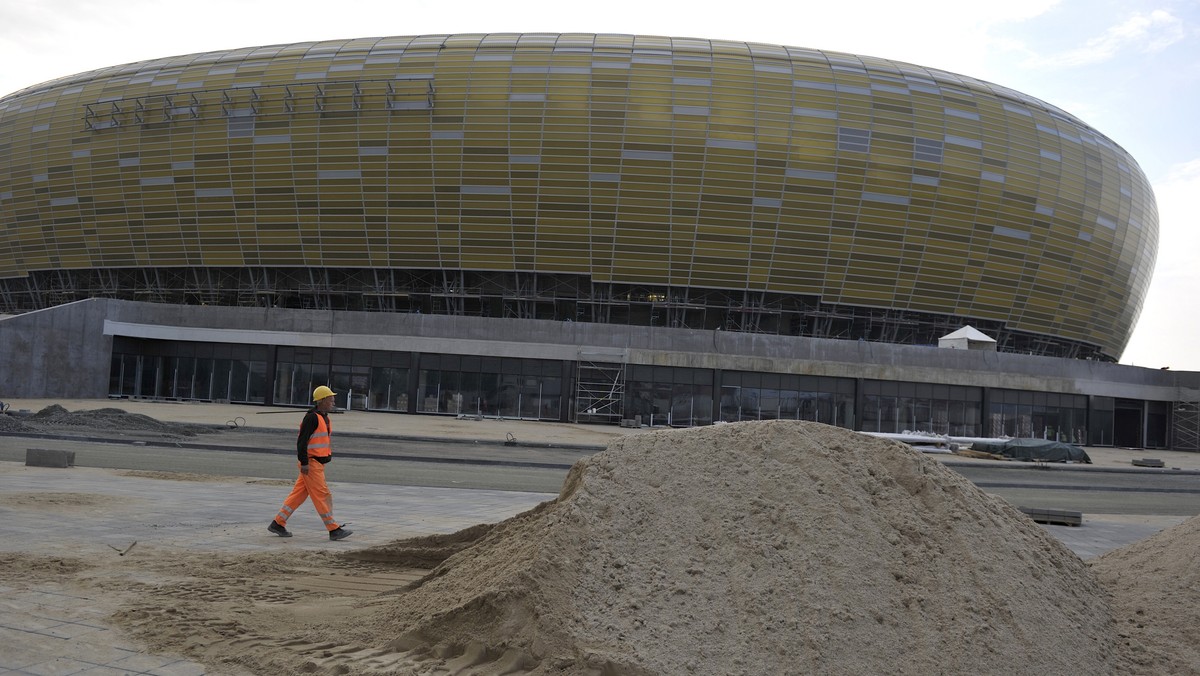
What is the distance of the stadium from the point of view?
44438 millimetres

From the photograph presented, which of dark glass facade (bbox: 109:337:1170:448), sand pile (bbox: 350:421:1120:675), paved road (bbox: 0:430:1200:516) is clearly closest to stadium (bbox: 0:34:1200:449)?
dark glass facade (bbox: 109:337:1170:448)

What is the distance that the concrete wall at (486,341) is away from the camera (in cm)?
4325

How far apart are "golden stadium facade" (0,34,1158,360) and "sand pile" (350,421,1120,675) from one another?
137ft

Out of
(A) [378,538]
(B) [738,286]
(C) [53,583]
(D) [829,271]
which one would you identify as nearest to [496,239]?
(B) [738,286]

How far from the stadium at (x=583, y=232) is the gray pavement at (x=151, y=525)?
24.8m

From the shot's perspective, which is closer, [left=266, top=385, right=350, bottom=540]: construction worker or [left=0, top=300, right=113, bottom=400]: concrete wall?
[left=266, top=385, right=350, bottom=540]: construction worker

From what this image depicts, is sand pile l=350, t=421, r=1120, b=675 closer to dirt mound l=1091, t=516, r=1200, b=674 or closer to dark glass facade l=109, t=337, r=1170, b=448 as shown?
dirt mound l=1091, t=516, r=1200, b=674

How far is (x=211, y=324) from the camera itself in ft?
150

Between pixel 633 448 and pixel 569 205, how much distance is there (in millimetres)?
41742

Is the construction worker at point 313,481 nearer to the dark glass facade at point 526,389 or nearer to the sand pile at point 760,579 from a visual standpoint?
the sand pile at point 760,579

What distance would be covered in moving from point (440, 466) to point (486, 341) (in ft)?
75.2

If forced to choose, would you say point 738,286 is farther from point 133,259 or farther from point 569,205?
point 133,259

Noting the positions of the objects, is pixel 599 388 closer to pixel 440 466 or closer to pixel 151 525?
pixel 440 466

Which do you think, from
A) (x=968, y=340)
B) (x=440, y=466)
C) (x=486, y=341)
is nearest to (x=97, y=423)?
(x=440, y=466)
